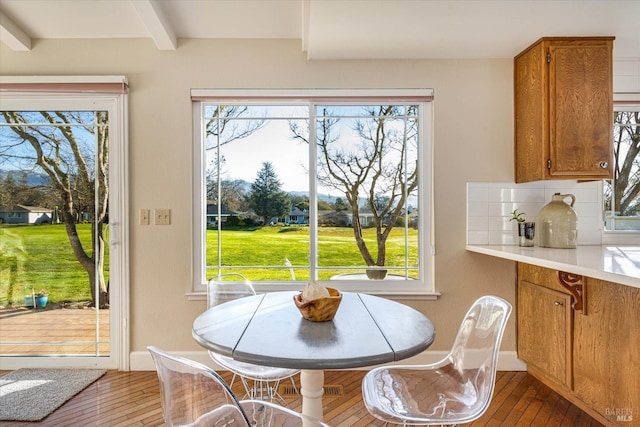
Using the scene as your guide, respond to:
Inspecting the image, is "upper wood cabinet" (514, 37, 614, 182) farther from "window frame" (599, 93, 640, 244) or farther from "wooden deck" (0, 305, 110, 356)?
"wooden deck" (0, 305, 110, 356)

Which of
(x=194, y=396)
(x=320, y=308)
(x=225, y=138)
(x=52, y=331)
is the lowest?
(x=52, y=331)

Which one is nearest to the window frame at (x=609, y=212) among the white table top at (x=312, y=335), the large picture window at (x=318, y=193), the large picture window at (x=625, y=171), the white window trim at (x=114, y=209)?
the large picture window at (x=625, y=171)

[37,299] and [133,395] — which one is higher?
[37,299]

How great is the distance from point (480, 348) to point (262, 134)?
1.99 metres

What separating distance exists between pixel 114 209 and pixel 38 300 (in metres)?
0.94

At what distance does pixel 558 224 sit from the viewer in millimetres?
2230

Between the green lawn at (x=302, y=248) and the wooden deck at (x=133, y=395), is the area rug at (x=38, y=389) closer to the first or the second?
the wooden deck at (x=133, y=395)

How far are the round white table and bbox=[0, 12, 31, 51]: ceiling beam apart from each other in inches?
95.6

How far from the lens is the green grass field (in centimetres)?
254

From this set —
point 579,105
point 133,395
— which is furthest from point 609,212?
point 133,395

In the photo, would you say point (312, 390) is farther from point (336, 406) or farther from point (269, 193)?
point (269, 193)

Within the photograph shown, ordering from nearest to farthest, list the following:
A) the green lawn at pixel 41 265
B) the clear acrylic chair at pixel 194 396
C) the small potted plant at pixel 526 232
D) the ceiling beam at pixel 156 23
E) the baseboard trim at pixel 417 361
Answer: the clear acrylic chair at pixel 194 396, the ceiling beam at pixel 156 23, the small potted plant at pixel 526 232, the baseboard trim at pixel 417 361, the green lawn at pixel 41 265

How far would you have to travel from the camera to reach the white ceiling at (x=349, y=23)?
1.84 m

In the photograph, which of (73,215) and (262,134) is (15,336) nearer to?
(73,215)
